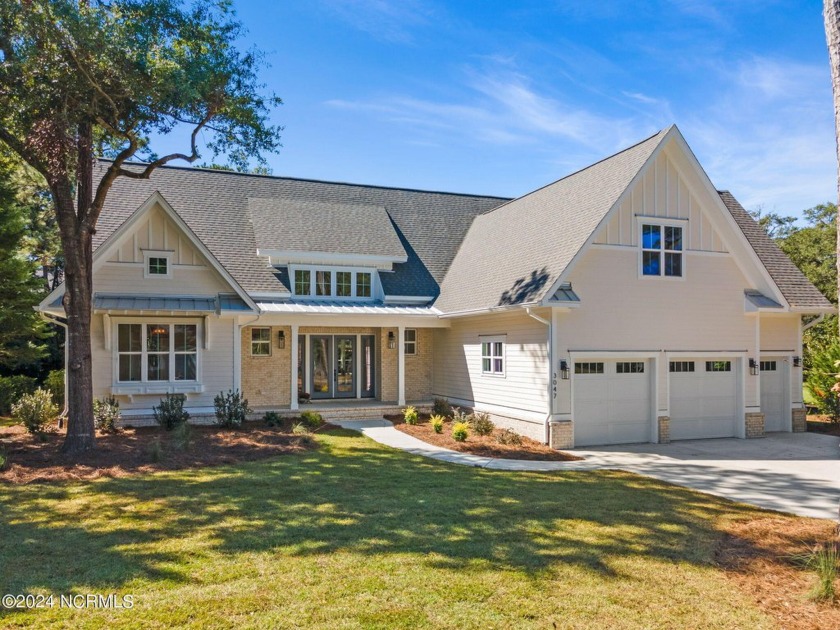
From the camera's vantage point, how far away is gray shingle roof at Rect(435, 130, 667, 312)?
13906 mm

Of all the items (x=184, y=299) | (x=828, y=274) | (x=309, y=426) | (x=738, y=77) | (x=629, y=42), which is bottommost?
(x=309, y=426)

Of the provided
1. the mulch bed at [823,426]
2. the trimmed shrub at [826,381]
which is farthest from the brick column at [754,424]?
the trimmed shrub at [826,381]

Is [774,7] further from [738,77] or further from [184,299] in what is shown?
[184,299]

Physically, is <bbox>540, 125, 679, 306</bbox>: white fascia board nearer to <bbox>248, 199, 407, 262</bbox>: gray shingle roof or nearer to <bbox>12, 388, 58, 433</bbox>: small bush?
<bbox>248, 199, 407, 262</bbox>: gray shingle roof

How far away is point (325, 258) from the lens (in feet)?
59.6

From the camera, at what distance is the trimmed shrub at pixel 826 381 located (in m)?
16.6

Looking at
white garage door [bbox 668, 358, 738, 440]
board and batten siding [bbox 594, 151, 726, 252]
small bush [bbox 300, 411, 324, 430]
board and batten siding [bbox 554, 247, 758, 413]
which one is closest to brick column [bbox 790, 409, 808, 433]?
board and batten siding [bbox 554, 247, 758, 413]

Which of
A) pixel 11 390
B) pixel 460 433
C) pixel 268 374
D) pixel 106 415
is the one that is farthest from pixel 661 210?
pixel 11 390

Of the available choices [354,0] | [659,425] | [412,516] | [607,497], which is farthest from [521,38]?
[412,516]

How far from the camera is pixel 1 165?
46.3 feet

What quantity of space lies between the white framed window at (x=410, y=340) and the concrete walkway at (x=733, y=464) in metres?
3.88

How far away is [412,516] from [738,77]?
1250 cm

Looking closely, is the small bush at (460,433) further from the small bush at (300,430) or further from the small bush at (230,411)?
the small bush at (230,411)

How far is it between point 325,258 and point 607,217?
867 cm
